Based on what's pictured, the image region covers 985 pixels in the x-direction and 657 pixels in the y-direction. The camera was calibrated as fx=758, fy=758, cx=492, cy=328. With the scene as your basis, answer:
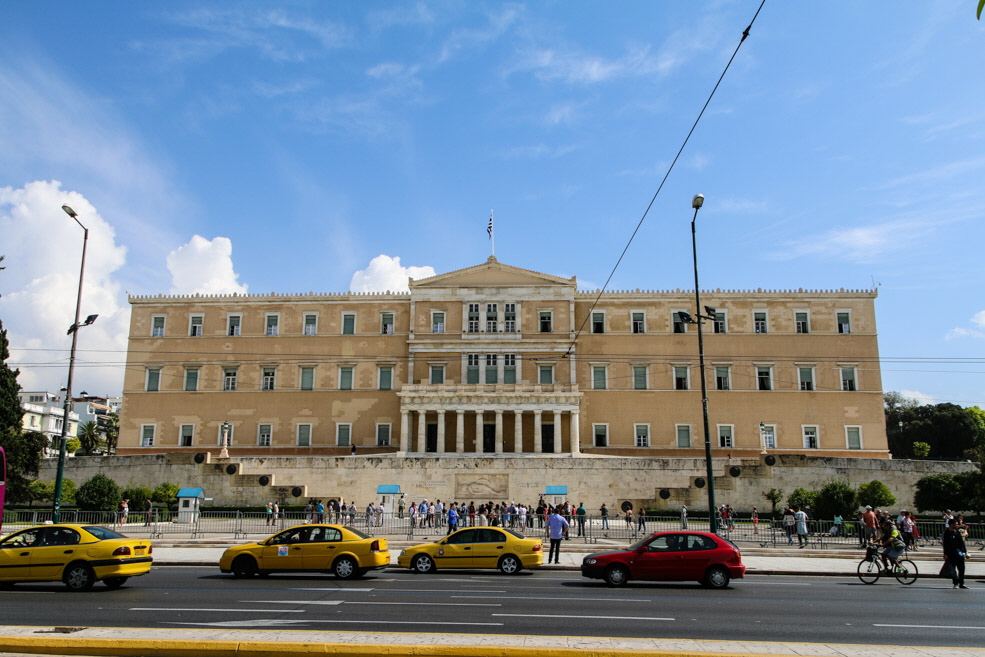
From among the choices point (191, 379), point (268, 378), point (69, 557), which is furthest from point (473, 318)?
point (69, 557)

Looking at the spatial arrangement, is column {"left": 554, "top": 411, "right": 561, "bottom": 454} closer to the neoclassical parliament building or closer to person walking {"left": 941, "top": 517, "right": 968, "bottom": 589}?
the neoclassical parliament building

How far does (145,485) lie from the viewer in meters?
42.3

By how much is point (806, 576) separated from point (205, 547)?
1804cm

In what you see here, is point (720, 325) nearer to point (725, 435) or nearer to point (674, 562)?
point (725, 435)

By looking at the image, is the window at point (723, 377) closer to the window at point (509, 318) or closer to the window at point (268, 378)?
the window at point (509, 318)

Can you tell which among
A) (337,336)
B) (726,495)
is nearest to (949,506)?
(726,495)

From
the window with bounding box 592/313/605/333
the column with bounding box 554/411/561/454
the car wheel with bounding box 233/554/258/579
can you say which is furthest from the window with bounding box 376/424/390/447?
the car wheel with bounding box 233/554/258/579

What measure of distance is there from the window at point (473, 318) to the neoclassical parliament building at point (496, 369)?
0.48ft

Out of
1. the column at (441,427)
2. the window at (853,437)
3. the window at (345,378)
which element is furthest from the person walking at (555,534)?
the window at (853,437)

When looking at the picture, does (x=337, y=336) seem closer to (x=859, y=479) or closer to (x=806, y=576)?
(x=859, y=479)

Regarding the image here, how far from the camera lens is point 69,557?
48.0ft

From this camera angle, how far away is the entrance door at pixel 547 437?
5109 centimetres

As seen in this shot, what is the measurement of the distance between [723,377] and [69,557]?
44.7 m

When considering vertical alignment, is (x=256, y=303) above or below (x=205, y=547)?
above
